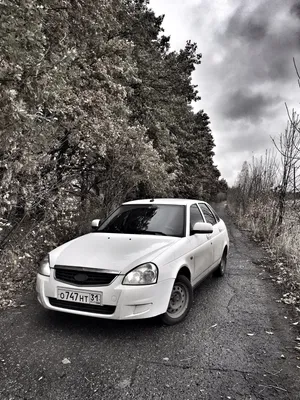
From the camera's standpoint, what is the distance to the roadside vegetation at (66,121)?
4168mm

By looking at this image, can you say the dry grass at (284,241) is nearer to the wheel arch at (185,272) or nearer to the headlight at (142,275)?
the wheel arch at (185,272)

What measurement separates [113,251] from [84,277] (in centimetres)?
51

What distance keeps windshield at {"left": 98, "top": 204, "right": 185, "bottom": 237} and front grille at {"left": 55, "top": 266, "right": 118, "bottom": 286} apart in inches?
48.7

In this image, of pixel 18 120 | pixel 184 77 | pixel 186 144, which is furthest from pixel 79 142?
pixel 186 144

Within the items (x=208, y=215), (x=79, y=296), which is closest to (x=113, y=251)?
(x=79, y=296)

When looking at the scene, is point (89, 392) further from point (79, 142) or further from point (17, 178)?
point (79, 142)

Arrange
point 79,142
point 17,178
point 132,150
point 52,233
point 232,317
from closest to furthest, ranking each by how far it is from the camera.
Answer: point 232,317 → point 17,178 → point 52,233 → point 79,142 → point 132,150

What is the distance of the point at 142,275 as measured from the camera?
339cm

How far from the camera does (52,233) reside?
6613mm

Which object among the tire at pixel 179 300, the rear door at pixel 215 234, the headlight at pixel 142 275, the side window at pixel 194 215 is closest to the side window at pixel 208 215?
the rear door at pixel 215 234

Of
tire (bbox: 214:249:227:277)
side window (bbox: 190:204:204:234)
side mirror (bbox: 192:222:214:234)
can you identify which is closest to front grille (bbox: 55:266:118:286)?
side mirror (bbox: 192:222:214:234)

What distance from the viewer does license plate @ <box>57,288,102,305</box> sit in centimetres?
331

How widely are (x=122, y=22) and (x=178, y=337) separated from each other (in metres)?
11.2

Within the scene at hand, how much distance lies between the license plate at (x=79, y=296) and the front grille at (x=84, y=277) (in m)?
0.10
